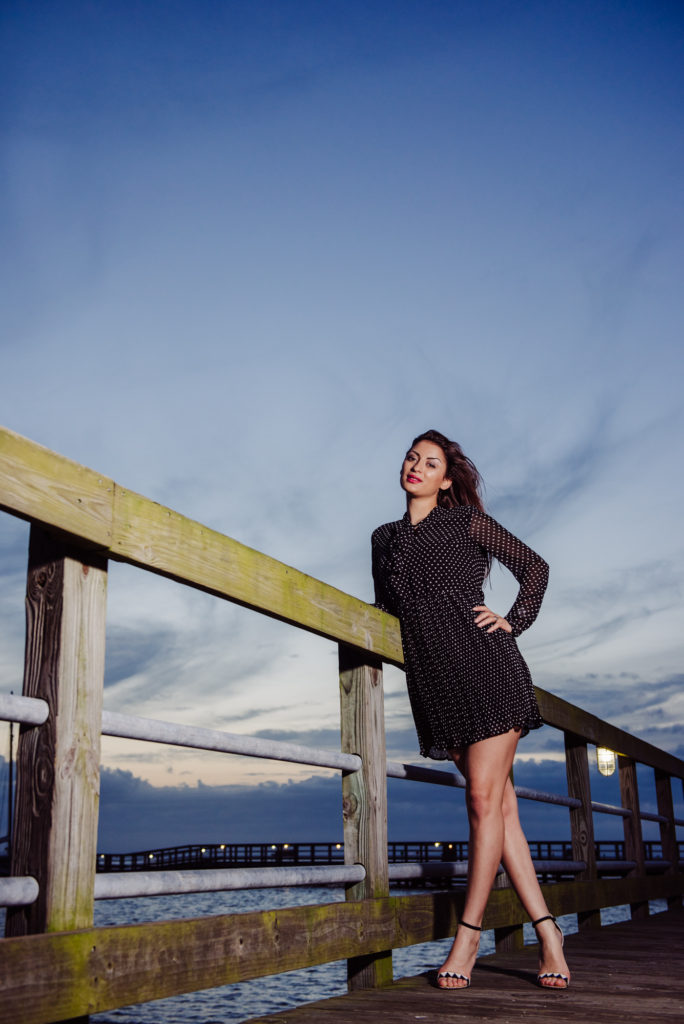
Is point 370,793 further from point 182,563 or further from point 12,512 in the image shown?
point 12,512

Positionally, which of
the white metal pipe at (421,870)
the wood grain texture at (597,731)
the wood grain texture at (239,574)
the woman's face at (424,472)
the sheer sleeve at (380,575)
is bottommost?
the white metal pipe at (421,870)

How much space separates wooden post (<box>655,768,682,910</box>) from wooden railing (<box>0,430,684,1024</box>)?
458cm

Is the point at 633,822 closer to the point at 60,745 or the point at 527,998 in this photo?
the point at 527,998

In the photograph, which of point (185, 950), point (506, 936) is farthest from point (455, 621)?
point (506, 936)

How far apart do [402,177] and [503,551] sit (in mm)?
13798

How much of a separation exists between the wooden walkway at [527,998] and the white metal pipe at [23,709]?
0.92m

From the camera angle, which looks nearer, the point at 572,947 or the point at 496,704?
the point at 496,704

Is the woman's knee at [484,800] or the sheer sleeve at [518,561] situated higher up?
the sheer sleeve at [518,561]

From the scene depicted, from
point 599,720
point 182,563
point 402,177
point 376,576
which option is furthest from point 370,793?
point 402,177

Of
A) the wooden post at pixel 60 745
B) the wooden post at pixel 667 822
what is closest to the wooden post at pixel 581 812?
the wooden post at pixel 667 822

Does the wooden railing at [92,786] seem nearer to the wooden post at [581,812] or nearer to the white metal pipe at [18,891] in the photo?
the white metal pipe at [18,891]

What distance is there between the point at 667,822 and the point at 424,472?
4.65m

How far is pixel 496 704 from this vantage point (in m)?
2.57

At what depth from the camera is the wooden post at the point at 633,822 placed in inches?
212
